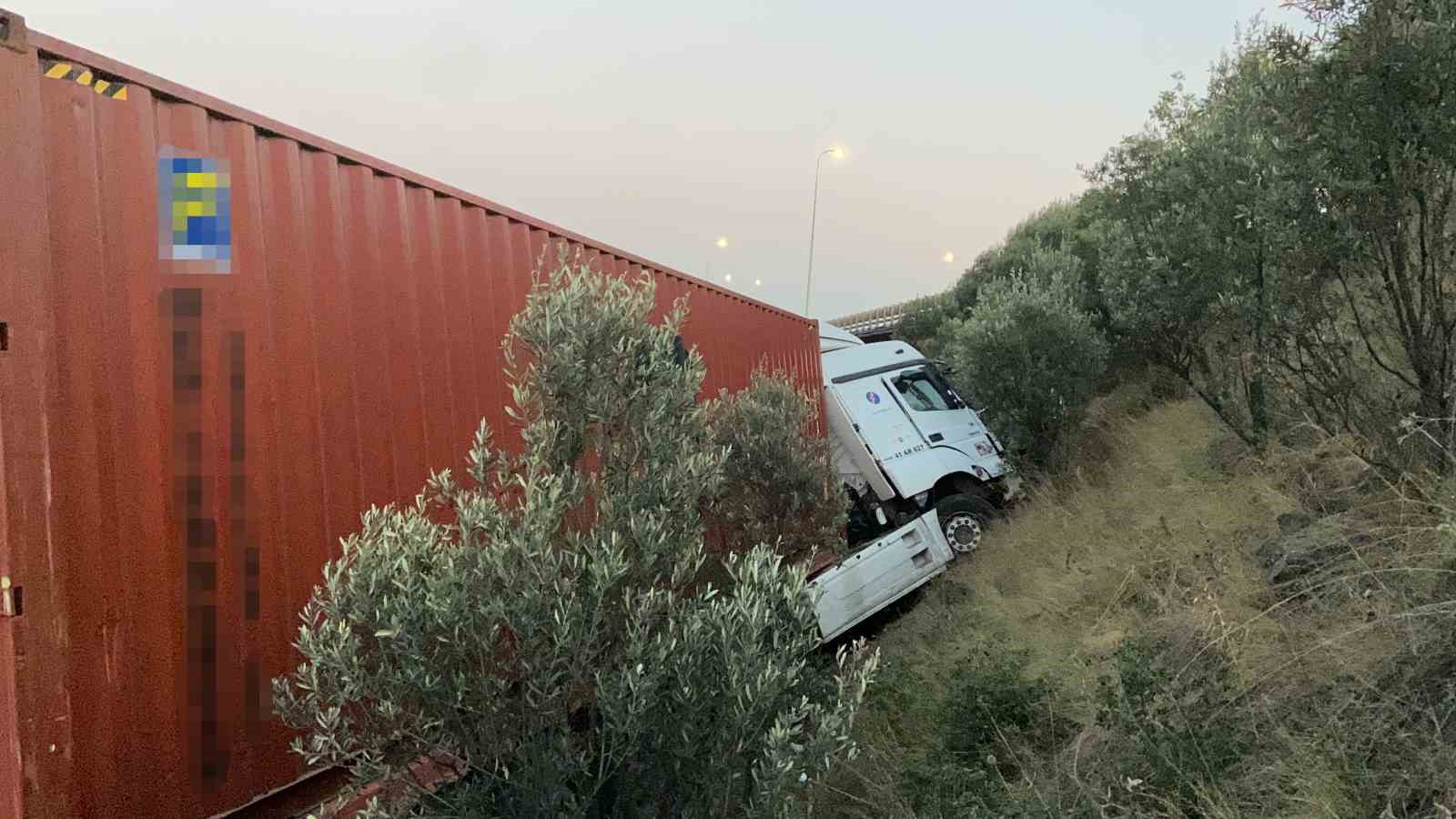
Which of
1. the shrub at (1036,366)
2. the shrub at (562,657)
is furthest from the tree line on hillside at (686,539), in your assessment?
the shrub at (1036,366)

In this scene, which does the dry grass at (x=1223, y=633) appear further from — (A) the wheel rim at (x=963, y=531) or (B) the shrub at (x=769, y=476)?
(B) the shrub at (x=769, y=476)

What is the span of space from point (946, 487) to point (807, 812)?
25.4 ft

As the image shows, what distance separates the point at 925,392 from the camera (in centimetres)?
1072

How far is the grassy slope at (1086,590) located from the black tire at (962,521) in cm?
24

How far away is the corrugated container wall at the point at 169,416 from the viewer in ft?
7.19

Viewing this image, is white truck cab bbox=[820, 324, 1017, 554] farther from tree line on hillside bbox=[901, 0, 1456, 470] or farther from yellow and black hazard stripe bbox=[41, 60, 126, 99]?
yellow and black hazard stripe bbox=[41, 60, 126, 99]

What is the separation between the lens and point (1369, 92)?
16.0 feet

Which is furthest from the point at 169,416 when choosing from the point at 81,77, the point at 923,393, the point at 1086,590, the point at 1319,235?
the point at 923,393

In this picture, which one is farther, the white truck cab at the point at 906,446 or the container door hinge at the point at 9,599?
the white truck cab at the point at 906,446

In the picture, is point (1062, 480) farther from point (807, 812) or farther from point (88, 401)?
point (88, 401)

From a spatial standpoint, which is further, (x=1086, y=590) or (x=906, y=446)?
(x=906, y=446)

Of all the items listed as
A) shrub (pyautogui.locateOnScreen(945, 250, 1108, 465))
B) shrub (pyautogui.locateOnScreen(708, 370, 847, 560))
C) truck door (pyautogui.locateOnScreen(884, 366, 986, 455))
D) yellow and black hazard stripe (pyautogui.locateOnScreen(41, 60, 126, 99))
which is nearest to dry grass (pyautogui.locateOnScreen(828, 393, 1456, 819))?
shrub (pyautogui.locateOnScreen(708, 370, 847, 560))

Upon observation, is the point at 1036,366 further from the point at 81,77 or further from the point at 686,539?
the point at 81,77

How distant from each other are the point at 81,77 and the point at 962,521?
880 centimetres
